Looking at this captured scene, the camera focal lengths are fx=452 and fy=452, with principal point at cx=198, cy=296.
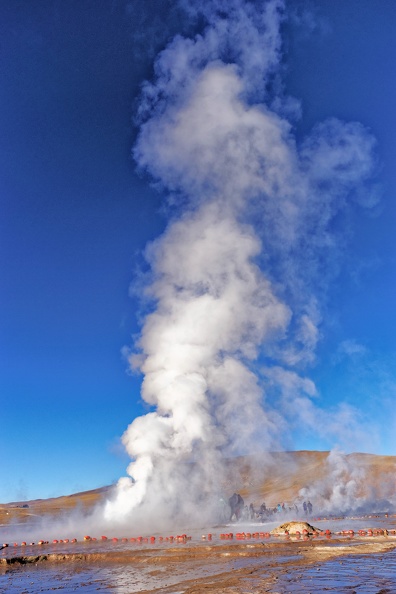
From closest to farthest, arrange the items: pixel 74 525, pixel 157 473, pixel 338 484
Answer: pixel 157 473 → pixel 74 525 → pixel 338 484

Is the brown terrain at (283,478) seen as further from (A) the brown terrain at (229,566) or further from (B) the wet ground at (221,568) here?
(B) the wet ground at (221,568)

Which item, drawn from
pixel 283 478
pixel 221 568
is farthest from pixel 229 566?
pixel 283 478

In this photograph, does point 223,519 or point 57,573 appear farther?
point 223,519

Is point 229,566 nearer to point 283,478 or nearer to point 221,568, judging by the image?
point 221,568

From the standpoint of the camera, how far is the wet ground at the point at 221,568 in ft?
54.7

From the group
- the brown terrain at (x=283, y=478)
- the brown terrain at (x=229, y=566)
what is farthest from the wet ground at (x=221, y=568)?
the brown terrain at (x=283, y=478)

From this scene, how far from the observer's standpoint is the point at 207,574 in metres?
20.1

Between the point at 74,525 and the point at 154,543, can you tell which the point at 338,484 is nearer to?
→ the point at 74,525

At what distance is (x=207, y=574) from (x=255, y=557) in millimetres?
5698

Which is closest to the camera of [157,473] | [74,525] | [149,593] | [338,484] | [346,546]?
[149,593]

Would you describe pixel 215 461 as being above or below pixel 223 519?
above

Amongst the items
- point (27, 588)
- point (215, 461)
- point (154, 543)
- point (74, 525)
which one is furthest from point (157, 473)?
point (27, 588)

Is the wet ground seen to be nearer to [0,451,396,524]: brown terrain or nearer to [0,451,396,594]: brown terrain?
[0,451,396,594]: brown terrain

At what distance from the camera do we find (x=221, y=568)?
2172cm
